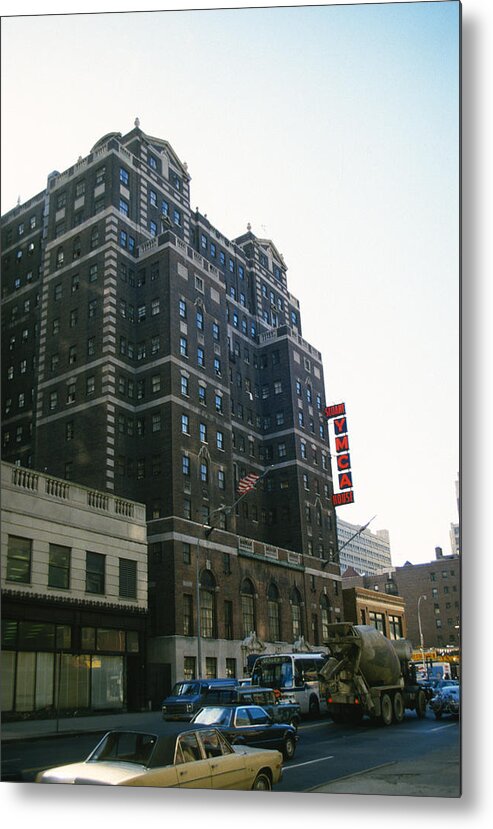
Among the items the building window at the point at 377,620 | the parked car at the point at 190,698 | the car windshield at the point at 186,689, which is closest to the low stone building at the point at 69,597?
the parked car at the point at 190,698

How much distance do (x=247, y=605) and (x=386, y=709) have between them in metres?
24.0

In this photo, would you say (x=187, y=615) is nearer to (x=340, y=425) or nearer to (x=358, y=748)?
(x=340, y=425)

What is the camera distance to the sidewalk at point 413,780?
38.4ft

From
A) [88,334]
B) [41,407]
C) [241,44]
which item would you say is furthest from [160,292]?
[241,44]

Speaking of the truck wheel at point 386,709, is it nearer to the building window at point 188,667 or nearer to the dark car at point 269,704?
the dark car at point 269,704

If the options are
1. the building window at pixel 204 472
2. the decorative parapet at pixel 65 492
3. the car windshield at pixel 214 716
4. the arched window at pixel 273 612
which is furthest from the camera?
the building window at pixel 204 472

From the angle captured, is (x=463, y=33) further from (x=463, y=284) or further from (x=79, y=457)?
(x=79, y=457)

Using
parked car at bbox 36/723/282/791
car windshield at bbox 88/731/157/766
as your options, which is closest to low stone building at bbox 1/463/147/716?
parked car at bbox 36/723/282/791

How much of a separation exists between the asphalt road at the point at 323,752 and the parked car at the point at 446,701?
294 millimetres

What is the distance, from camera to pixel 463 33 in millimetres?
13484

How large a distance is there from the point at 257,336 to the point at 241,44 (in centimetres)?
4656

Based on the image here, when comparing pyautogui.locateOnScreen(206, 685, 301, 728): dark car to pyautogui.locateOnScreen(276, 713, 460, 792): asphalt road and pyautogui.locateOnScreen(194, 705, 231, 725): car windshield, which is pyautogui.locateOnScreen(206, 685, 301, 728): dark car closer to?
pyautogui.locateOnScreen(276, 713, 460, 792): asphalt road

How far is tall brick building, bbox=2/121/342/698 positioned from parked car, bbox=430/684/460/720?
1576 cm

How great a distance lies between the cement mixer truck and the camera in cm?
1975
